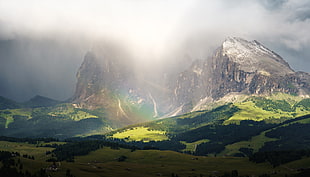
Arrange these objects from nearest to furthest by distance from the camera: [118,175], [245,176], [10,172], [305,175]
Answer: [10,172], [305,175], [118,175], [245,176]

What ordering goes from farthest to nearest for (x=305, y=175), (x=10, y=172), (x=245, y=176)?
(x=245, y=176)
(x=305, y=175)
(x=10, y=172)

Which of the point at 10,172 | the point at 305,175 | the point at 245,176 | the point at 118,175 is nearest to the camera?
the point at 10,172

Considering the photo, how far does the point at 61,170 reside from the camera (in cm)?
17312

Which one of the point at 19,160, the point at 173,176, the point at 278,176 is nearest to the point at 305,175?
the point at 278,176

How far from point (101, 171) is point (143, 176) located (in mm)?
27087

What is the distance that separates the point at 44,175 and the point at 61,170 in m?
18.9

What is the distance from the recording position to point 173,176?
19975cm

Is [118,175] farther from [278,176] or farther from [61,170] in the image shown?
[278,176]

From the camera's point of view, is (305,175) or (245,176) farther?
(245,176)

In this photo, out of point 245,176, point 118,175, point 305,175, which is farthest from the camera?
point 245,176

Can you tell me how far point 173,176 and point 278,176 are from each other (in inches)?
2613

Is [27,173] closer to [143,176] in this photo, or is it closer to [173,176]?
[143,176]

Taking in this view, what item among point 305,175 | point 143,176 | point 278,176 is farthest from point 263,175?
point 143,176

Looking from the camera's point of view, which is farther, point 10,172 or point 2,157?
point 2,157
